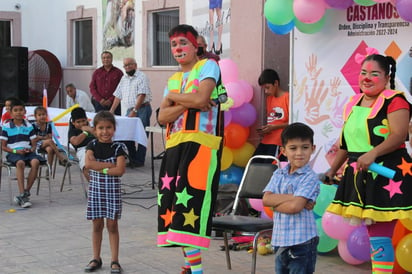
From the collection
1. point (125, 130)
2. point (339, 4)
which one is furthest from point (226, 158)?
point (125, 130)

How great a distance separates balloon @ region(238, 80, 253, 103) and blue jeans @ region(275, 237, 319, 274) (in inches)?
136

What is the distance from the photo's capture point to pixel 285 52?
26.5ft

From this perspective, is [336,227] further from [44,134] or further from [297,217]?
[44,134]

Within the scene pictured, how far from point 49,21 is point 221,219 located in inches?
536

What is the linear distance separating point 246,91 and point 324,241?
2.07m

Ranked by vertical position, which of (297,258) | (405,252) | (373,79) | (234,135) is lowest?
(405,252)

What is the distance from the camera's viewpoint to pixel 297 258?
14.1ft

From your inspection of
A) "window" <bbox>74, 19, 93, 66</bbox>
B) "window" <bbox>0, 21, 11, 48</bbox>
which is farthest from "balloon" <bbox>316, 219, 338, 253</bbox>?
"window" <bbox>0, 21, 11, 48</bbox>

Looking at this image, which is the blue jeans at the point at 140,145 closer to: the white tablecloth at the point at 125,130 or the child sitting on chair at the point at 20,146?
the white tablecloth at the point at 125,130

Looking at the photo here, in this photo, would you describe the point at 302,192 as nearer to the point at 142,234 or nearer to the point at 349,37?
the point at 349,37

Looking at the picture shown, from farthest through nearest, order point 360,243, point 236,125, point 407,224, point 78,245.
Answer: point 236,125, point 78,245, point 360,243, point 407,224

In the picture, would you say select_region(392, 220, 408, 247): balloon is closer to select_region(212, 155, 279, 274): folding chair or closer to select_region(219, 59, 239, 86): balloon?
select_region(212, 155, 279, 274): folding chair

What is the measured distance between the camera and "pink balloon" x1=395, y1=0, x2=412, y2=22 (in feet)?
17.8

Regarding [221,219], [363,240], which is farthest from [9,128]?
[363,240]
